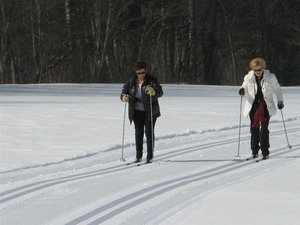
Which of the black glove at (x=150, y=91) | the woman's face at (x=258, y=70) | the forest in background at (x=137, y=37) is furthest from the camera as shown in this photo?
the forest in background at (x=137, y=37)

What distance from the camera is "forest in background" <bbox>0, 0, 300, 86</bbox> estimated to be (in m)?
42.2

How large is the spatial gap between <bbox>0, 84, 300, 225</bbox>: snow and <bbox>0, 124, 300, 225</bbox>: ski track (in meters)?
0.01

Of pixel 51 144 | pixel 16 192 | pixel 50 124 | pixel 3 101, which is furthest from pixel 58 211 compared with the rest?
pixel 3 101

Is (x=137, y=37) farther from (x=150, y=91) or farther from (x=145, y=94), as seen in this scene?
→ (x=150, y=91)

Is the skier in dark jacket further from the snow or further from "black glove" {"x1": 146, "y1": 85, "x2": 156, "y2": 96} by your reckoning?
the snow

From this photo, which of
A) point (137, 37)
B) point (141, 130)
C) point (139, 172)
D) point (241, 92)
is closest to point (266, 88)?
point (241, 92)

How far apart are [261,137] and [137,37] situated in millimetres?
32938

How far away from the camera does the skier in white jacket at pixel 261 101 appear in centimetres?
1229

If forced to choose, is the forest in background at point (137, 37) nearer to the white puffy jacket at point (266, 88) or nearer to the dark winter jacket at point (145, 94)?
the white puffy jacket at point (266, 88)

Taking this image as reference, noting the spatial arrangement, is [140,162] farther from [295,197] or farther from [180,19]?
[180,19]

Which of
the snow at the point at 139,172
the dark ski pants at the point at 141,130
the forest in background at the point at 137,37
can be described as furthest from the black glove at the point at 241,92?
the forest in background at the point at 137,37

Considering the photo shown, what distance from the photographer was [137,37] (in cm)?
4497

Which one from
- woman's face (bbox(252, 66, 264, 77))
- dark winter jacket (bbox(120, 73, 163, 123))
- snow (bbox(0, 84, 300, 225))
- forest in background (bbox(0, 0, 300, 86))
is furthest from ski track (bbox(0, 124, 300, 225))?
forest in background (bbox(0, 0, 300, 86))

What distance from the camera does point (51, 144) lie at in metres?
14.5
